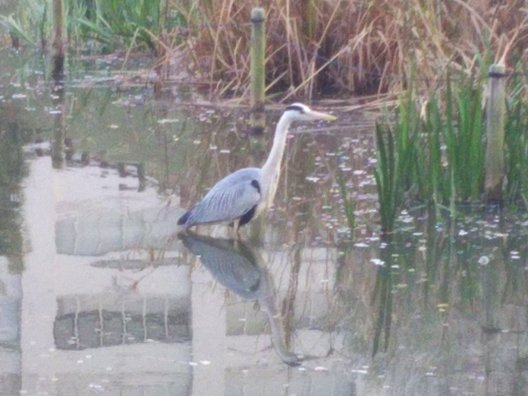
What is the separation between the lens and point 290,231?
26.6 ft

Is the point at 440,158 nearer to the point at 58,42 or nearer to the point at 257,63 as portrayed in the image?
the point at 257,63

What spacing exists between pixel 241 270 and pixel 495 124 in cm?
184

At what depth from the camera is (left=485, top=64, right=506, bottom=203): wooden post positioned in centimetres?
796

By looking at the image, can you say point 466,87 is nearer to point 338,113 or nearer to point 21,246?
point 21,246

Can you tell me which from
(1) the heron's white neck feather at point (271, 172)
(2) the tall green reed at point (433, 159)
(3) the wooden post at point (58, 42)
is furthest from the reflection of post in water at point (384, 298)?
(3) the wooden post at point (58, 42)

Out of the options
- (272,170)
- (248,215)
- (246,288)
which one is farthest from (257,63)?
(246,288)

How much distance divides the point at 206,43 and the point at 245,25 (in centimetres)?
66

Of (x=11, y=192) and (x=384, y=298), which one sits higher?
(x=11, y=192)

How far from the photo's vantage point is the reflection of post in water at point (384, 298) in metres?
6.15

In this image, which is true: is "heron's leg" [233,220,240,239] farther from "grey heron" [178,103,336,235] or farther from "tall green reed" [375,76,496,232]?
"tall green reed" [375,76,496,232]

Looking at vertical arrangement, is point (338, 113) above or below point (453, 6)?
below

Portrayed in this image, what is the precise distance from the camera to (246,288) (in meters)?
7.04

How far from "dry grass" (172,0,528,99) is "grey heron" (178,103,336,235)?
9.93 feet

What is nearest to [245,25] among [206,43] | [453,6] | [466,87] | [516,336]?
[206,43]
